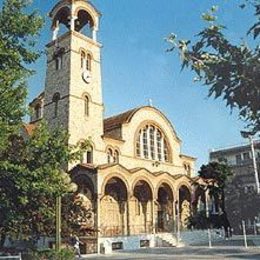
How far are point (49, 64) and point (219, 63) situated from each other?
35205 millimetres

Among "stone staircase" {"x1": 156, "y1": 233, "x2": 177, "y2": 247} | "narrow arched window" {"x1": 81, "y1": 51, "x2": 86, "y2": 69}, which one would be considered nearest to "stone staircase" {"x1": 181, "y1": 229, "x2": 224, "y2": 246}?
"stone staircase" {"x1": 156, "y1": 233, "x2": 177, "y2": 247}

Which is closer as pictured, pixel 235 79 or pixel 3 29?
pixel 235 79

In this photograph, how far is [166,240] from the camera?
1432 inches

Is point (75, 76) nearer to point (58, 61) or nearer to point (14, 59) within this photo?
point (58, 61)

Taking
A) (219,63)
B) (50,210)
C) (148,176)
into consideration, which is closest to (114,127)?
(148,176)

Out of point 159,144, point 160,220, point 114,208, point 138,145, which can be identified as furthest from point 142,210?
point 159,144

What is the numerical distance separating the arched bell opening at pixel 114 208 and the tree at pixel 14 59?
19.7 metres

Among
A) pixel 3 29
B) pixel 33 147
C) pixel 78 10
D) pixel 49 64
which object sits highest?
pixel 78 10

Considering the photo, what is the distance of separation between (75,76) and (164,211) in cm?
1546

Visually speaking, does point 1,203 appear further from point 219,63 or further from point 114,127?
point 114,127

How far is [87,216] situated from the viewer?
29.9 metres

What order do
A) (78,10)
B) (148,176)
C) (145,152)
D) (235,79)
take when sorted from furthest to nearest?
(145,152)
(78,10)
(148,176)
(235,79)

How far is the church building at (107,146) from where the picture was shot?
35031 millimetres

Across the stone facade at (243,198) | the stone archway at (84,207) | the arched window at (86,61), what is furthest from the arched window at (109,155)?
the stone facade at (243,198)
